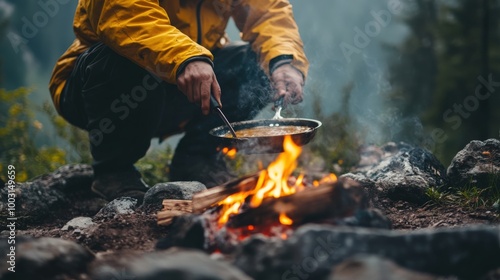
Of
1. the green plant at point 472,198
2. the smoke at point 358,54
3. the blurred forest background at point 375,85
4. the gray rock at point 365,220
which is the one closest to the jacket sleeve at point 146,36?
the gray rock at point 365,220

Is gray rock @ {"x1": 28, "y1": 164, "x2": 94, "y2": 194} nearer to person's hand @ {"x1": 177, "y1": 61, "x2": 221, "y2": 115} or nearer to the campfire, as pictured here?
person's hand @ {"x1": 177, "y1": 61, "x2": 221, "y2": 115}

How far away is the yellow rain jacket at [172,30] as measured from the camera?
2801 mm

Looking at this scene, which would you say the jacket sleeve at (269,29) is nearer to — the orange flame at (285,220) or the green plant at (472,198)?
the green plant at (472,198)

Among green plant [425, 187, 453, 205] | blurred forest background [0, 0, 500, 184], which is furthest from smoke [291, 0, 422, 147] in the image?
green plant [425, 187, 453, 205]

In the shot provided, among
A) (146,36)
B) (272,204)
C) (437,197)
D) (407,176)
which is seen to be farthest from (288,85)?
(272,204)

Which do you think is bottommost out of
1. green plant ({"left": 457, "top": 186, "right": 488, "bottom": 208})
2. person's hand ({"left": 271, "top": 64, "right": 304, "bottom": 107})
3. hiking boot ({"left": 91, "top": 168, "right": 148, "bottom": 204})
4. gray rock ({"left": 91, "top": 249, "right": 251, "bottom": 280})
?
hiking boot ({"left": 91, "top": 168, "right": 148, "bottom": 204})

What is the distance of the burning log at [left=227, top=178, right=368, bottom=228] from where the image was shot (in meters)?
2.04

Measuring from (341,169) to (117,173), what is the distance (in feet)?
7.21

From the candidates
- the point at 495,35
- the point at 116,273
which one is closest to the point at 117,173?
the point at 116,273

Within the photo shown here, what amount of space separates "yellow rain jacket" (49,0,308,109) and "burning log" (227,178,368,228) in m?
1.06

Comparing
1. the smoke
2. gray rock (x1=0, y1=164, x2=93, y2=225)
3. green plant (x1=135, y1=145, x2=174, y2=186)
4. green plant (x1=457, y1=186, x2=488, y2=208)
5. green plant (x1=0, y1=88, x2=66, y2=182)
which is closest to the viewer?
green plant (x1=457, y1=186, x2=488, y2=208)

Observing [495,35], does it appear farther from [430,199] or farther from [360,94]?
[430,199]

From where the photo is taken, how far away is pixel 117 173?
3.66 metres

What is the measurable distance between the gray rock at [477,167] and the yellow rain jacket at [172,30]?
4.44 ft
